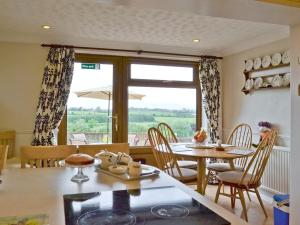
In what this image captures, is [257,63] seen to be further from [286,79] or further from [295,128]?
[295,128]

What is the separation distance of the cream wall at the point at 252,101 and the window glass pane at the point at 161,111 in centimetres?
63

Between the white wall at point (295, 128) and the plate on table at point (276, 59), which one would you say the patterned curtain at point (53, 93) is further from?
the white wall at point (295, 128)

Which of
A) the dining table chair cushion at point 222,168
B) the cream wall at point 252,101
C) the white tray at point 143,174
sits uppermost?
the cream wall at point 252,101

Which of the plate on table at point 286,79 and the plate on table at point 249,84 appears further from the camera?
the plate on table at point 249,84

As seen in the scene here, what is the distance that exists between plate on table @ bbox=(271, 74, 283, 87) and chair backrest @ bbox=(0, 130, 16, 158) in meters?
3.74

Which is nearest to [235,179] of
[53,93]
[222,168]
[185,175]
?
[185,175]

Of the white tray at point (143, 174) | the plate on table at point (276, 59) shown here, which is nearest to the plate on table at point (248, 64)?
the plate on table at point (276, 59)

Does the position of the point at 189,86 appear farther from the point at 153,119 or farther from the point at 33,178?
the point at 33,178

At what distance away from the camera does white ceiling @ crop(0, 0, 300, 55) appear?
10.1 feet

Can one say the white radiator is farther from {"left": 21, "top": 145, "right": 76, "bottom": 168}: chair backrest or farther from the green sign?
the green sign

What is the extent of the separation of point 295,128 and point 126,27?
239cm

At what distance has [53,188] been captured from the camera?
1.32 m

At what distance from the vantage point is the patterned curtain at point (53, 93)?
161 inches

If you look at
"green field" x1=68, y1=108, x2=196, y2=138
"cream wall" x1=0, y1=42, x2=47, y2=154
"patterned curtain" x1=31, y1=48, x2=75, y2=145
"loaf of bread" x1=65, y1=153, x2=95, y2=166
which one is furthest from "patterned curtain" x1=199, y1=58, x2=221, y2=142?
"loaf of bread" x1=65, y1=153, x2=95, y2=166
